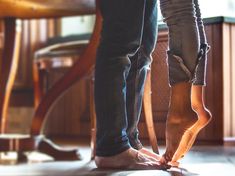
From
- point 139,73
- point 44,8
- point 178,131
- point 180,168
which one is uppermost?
point 44,8

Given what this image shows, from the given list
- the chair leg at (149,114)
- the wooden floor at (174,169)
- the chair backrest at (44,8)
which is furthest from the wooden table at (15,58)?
the chair leg at (149,114)

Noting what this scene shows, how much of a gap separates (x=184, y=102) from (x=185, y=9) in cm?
22

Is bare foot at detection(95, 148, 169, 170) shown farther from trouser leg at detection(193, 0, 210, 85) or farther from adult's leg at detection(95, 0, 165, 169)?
trouser leg at detection(193, 0, 210, 85)

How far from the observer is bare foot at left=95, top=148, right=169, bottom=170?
3.92 ft

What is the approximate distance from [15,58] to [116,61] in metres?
0.91

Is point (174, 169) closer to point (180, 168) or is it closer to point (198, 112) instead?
point (180, 168)

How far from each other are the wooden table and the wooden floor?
20cm

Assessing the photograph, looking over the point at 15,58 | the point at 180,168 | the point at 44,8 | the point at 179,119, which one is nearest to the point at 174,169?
the point at 180,168

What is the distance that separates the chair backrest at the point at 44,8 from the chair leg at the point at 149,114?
512 mm

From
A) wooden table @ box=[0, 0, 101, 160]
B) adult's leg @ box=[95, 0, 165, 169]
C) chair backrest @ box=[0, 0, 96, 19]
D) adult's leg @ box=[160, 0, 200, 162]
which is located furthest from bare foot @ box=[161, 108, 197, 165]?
chair backrest @ box=[0, 0, 96, 19]

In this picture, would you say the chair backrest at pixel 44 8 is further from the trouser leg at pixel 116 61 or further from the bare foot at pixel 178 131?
the bare foot at pixel 178 131

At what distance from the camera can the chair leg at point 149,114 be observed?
1.26 metres

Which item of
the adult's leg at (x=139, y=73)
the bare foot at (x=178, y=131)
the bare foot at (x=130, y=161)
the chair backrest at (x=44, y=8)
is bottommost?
the bare foot at (x=130, y=161)

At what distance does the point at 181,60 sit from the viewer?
113 centimetres
